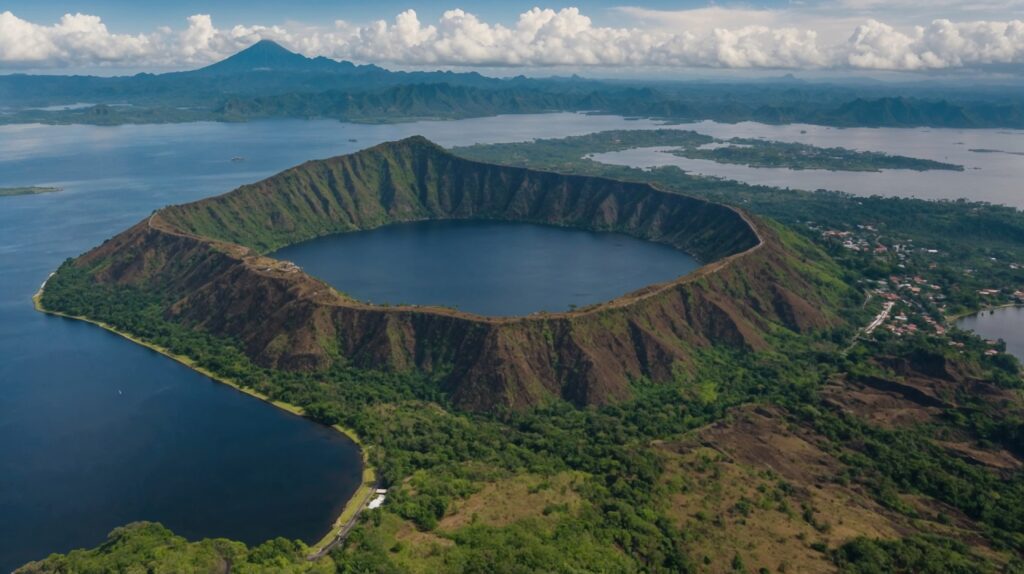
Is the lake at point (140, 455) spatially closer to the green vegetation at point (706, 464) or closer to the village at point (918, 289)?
the green vegetation at point (706, 464)

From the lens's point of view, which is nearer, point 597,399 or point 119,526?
point 119,526

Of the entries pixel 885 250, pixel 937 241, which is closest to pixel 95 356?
pixel 885 250

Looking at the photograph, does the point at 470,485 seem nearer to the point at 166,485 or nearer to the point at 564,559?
the point at 564,559

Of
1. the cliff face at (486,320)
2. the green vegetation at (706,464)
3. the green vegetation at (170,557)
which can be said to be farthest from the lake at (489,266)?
the green vegetation at (170,557)

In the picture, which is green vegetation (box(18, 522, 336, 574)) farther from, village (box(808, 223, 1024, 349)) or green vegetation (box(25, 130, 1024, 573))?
village (box(808, 223, 1024, 349))

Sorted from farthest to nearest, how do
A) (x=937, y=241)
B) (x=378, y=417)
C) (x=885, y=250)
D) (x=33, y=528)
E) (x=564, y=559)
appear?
(x=937, y=241) < (x=885, y=250) < (x=378, y=417) < (x=33, y=528) < (x=564, y=559)

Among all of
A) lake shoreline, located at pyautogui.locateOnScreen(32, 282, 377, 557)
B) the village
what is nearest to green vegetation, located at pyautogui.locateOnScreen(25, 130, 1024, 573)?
lake shoreline, located at pyautogui.locateOnScreen(32, 282, 377, 557)
